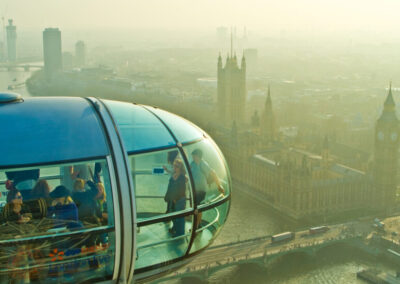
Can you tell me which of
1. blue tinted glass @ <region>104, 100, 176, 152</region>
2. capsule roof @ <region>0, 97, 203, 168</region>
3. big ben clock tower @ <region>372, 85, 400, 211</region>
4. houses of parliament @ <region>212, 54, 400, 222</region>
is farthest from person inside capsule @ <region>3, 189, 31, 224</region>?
big ben clock tower @ <region>372, 85, 400, 211</region>

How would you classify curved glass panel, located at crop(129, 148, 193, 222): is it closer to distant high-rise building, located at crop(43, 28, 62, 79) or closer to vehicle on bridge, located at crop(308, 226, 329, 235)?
vehicle on bridge, located at crop(308, 226, 329, 235)

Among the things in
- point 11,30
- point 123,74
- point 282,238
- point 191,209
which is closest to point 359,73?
point 123,74

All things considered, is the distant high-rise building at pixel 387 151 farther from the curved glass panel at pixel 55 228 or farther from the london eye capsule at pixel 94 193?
the curved glass panel at pixel 55 228

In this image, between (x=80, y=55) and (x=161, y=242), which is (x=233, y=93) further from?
(x=80, y=55)

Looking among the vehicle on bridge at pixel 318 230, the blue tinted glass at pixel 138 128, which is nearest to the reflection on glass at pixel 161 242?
the blue tinted glass at pixel 138 128

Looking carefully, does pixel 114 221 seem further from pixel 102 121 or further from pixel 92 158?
pixel 102 121

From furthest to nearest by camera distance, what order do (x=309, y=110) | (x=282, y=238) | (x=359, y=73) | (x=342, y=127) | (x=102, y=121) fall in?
(x=359, y=73), (x=309, y=110), (x=342, y=127), (x=282, y=238), (x=102, y=121)
